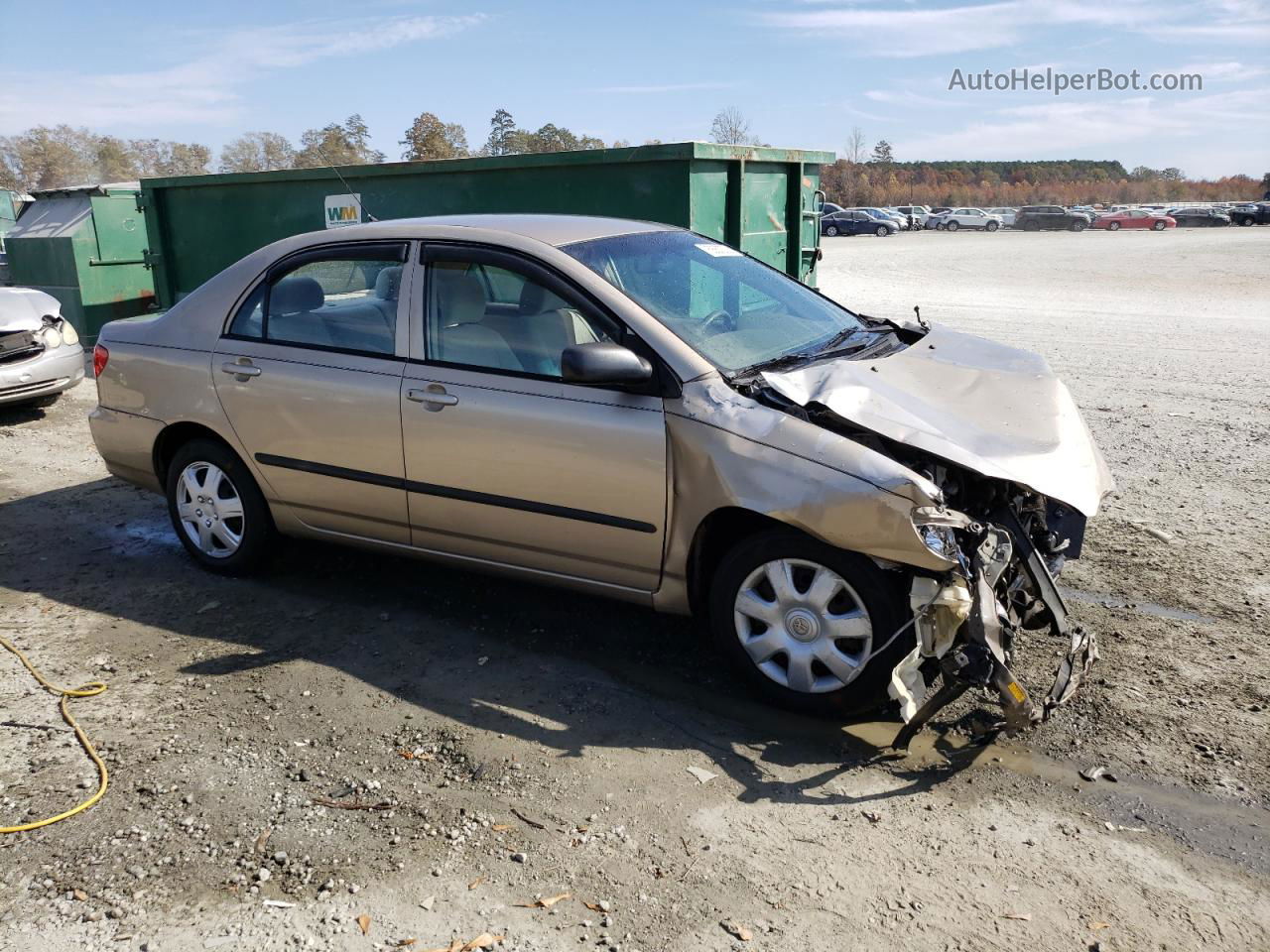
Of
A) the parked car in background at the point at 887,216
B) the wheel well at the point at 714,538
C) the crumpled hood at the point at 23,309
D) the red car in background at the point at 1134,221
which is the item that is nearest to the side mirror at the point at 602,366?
the wheel well at the point at 714,538

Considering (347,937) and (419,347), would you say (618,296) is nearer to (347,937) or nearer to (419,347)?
(419,347)

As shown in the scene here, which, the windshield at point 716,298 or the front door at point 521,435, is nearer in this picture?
the front door at point 521,435

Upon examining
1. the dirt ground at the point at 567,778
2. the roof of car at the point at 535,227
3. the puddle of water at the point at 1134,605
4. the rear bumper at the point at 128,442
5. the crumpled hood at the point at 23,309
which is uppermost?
the roof of car at the point at 535,227

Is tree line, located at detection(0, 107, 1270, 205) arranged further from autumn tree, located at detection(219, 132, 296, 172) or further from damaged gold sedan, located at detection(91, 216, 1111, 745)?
damaged gold sedan, located at detection(91, 216, 1111, 745)

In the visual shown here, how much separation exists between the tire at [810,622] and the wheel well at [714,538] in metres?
0.09

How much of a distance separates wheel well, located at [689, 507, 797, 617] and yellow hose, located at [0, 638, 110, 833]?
85.4 inches

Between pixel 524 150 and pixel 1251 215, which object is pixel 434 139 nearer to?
pixel 524 150

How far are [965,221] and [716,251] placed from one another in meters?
59.4

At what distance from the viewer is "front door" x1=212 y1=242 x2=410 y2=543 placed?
4648 millimetres

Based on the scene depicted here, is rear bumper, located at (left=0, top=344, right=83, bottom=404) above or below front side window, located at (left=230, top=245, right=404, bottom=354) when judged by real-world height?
→ below

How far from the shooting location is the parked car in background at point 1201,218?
190 feet

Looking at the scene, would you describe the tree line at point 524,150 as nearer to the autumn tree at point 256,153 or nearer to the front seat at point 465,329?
the autumn tree at point 256,153

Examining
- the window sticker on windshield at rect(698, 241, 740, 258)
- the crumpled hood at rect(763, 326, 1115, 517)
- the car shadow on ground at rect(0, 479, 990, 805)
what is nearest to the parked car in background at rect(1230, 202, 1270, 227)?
the window sticker on windshield at rect(698, 241, 740, 258)

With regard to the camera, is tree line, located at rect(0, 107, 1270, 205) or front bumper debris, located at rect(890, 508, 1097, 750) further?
tree line, located at rect(0, 107, 1270, 205)
